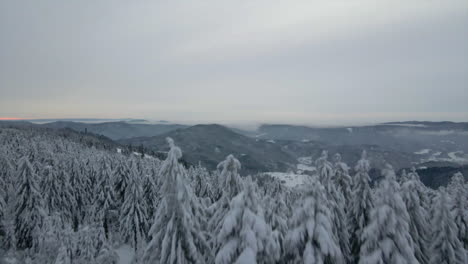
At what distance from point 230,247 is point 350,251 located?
9597 millimetres

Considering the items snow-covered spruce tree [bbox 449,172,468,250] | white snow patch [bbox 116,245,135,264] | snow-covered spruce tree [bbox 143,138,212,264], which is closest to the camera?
snow-covered spruce tree [bbox 143,138,212,264]

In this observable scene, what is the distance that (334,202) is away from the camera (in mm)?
13953

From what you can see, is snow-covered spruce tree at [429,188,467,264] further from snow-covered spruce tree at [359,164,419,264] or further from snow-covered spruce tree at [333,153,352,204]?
snow-covered spruce tree at [333,153,352,204]

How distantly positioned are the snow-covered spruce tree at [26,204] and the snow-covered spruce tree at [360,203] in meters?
30.5

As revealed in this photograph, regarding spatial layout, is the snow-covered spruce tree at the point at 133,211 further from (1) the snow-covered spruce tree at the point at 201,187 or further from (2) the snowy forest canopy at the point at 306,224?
(2) the snowy forest canopy at the point at 306,224

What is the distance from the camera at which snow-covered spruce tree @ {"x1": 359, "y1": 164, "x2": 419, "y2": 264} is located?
33.1 ft

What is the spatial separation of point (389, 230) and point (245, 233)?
19.8ft

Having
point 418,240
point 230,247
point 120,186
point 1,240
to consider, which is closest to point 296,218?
point 230,247

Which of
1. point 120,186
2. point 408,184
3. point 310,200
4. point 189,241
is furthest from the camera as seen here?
point 120,186

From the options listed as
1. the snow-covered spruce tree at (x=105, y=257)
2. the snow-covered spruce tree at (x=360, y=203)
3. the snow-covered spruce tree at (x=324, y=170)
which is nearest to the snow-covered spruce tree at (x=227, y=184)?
the snow-covered spruce tree at (x=324, y=170)

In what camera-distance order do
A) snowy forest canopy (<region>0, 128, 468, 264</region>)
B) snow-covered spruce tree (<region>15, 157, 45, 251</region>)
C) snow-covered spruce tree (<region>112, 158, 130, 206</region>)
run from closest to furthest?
1. snowy forest canopy (<region>0, 128, 468, 264</region>)
2. snow-covered spruce tree (<region>15, 157, 45, 251</region>)
3. snow-covered spruce tree (<region>112, 158, 130, 206</region>)

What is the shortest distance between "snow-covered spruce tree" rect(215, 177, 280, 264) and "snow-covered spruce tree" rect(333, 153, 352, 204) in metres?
8.51

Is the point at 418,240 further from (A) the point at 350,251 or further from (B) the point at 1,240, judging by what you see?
(B) the point at 1,240

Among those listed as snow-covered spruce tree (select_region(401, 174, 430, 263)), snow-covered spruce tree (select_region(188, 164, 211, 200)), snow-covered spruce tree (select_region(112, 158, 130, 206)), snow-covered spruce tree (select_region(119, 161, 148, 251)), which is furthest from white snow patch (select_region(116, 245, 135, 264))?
snow-covered spruce tree (select_region(401, 174, 430, 263))
